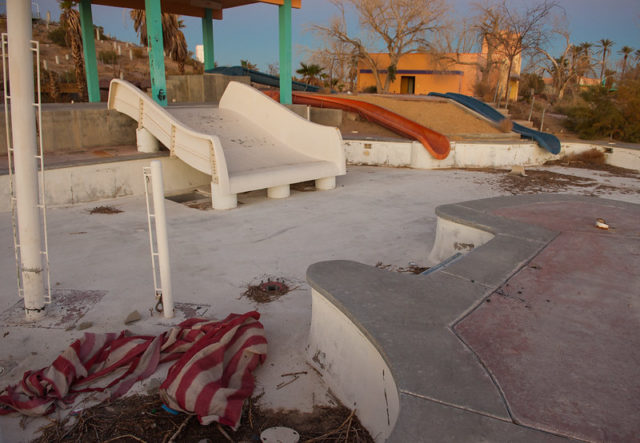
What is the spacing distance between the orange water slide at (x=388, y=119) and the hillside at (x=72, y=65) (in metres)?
10.0

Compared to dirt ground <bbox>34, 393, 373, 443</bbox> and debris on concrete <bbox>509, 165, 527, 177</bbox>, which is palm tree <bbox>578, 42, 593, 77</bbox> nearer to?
debris on concrete <bbox>509, 165, 527, 177</bbox>

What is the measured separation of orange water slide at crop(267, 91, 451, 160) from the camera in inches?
424

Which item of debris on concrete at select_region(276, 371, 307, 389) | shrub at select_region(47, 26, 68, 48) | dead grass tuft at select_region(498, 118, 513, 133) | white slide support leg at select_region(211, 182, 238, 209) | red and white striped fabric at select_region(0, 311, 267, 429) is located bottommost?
debris on concrete at select_region(276, 371, 307, 389)

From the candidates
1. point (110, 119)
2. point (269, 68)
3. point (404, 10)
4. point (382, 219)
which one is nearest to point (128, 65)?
point (269, 68)

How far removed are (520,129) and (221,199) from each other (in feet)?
33.9

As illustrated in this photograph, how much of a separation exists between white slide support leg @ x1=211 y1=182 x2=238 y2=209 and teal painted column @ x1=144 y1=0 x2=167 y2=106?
3168mm

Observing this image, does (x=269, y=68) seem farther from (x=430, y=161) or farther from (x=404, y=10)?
(x=430, y=161)

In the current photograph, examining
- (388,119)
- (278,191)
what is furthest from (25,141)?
(388,119)

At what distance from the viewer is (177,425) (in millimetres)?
2352

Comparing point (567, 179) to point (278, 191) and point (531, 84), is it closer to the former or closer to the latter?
point (278, 191)

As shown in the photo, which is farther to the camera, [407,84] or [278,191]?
[407,84]

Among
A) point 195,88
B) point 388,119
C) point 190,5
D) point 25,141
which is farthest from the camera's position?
point 190,5

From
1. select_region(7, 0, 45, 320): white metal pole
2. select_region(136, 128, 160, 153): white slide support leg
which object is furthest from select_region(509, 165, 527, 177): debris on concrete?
select_region(7, 0, 45, 320): white metal pole

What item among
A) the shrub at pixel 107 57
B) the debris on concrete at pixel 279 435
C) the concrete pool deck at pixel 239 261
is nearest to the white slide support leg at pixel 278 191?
the concrete pool deck at pixel 239 261
